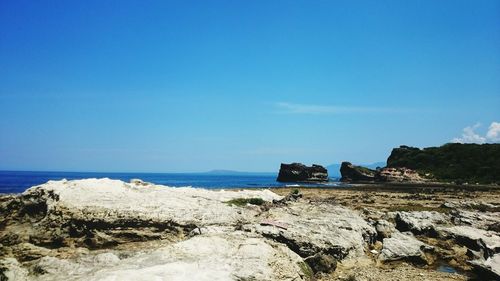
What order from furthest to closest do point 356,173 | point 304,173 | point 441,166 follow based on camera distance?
point 304,173 < point 356,173 < point 441,166

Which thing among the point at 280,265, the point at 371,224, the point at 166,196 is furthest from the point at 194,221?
the point at 371,224

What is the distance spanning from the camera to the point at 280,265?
12.5 m

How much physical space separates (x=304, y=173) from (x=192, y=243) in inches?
4967

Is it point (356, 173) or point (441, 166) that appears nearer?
point (441, 166)

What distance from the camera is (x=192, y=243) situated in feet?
42.7

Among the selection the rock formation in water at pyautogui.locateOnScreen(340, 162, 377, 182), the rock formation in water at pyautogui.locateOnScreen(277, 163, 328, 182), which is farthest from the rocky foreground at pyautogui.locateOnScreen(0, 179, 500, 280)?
the rock formation in water at pyautogui.locateOnScreen(277, 163, 328, 182)

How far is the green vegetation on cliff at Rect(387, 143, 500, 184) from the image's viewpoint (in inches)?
3948

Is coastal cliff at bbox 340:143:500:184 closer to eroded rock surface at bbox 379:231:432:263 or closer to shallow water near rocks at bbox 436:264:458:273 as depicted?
eroded rock surface at bbox 379:231:432:263

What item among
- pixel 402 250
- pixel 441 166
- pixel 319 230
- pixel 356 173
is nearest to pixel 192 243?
pixel 319 230

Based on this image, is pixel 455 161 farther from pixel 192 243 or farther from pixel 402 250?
pixel 192 243

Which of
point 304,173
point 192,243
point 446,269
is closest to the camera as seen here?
point 192,243

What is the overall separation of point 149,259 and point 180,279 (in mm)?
2012

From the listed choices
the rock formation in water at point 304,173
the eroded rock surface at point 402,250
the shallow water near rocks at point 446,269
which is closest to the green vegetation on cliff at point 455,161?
the rock formation in water at point 304,173

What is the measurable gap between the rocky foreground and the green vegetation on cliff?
85.5 meters
